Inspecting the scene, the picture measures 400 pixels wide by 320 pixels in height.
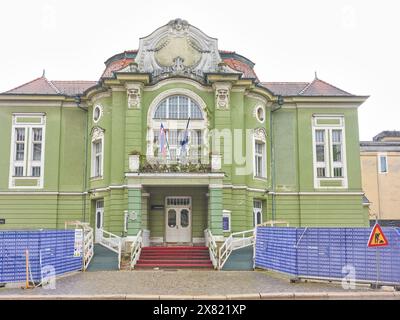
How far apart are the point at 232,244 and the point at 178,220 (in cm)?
418

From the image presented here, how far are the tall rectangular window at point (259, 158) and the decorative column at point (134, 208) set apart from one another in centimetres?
728

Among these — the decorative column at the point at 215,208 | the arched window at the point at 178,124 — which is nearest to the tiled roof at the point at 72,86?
the arched window at the point at 178,124

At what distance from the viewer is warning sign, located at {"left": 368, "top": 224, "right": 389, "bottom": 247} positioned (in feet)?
42.4

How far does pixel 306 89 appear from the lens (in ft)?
95.7

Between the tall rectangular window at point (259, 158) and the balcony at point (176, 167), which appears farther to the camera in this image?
the tall rectangular window at point (259, 158)

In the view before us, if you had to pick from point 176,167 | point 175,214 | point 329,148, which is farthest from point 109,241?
point 329,148

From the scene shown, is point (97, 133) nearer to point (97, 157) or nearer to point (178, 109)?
point (97, 157)

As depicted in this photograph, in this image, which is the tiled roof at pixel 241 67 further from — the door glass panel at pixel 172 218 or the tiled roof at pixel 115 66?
the door glass panel at pixel 172 218

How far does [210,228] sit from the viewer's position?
22750 mm

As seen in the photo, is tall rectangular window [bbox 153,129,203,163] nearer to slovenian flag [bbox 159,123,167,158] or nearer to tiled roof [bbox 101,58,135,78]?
slovenian flag [bbox 159,123,167,158]

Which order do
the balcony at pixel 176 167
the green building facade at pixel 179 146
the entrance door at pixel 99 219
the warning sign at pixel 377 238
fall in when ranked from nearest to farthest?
the warning sign at pixel 377 238
the balcony at pixel 176 167
the green building facade at pixel 179 146
the entrance door at pixel 99 219

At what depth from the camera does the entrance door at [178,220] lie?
2538cm

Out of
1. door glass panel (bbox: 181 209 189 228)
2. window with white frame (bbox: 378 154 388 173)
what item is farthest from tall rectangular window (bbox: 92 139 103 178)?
window with white frame (bbox: 378 154 388 173)

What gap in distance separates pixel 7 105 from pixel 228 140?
509 inches
